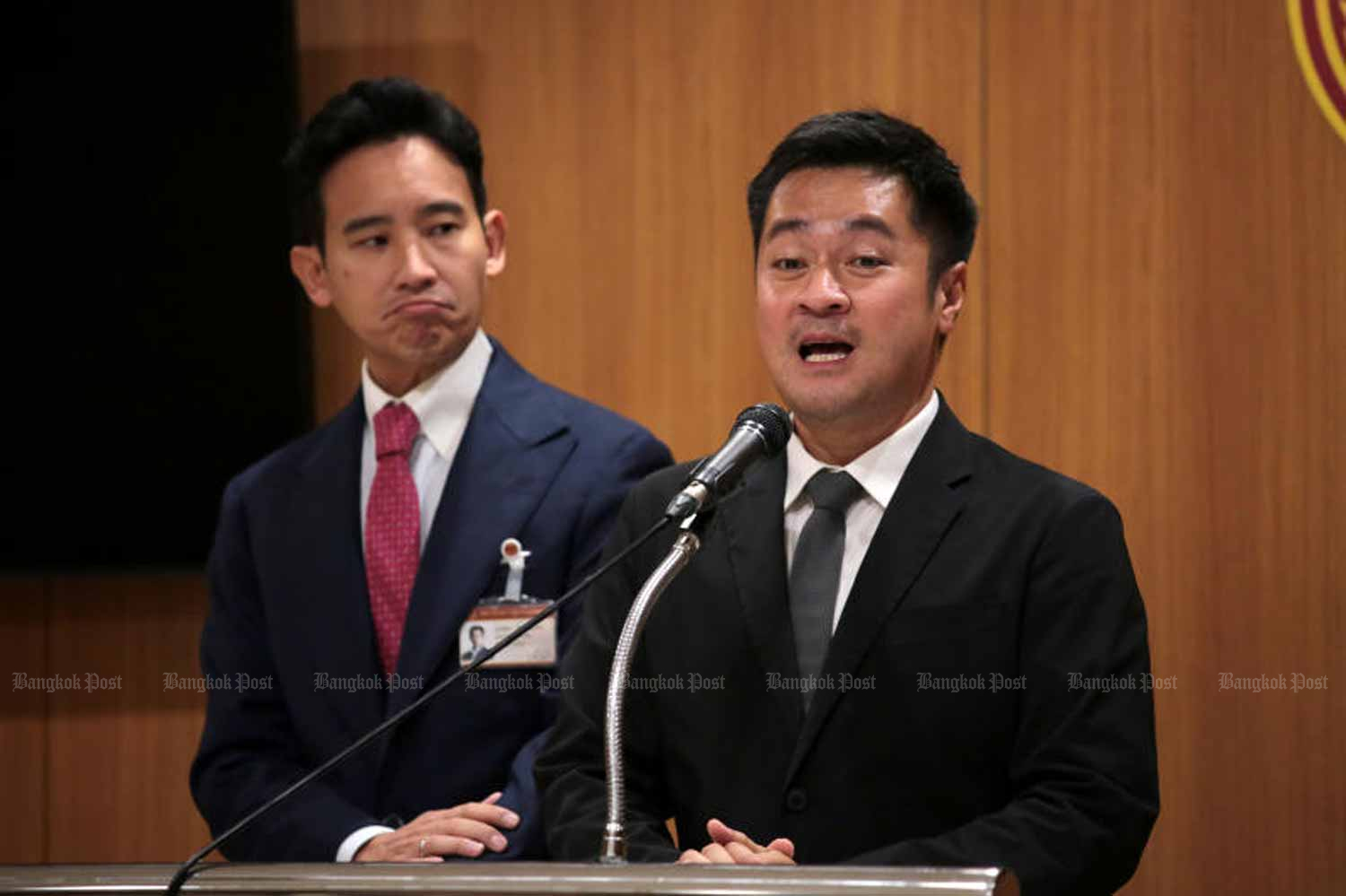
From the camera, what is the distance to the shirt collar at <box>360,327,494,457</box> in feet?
8.97

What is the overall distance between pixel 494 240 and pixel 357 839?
1.04 meters

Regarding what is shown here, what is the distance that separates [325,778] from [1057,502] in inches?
48.8

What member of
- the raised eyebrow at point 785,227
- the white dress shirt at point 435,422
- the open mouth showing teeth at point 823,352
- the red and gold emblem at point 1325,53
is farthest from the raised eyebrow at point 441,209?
the red and gold emblem at point 1325,53

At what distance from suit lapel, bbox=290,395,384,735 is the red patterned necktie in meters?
0.02

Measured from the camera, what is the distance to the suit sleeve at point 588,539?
2.43 metres

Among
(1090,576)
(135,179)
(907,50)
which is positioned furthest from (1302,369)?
(135,179)

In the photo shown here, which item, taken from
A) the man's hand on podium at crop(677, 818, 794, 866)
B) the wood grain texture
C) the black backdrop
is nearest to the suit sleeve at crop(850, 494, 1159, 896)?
the man's hand on podium at crop(677, 818, 794, 866)

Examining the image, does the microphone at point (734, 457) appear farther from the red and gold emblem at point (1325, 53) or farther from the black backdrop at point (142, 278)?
the black backdrop at point (142, 278)

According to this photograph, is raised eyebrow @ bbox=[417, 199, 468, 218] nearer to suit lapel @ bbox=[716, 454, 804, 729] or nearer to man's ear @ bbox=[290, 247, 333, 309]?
man's ear @ bbox=[290, 247, 333, 309]

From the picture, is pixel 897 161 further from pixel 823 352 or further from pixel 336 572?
pixel 336 572

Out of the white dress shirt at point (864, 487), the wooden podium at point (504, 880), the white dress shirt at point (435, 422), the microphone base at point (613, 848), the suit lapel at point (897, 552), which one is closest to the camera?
the wooden podium at point (504, 880)

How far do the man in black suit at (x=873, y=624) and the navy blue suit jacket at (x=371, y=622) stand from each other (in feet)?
1.13

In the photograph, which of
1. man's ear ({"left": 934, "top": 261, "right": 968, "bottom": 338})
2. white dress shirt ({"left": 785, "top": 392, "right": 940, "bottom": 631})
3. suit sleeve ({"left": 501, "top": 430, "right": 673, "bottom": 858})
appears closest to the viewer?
white dress shirt ({"left": 785, "top": 392, "right": 940, "bottom": 631})

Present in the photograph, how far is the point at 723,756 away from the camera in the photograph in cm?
211
